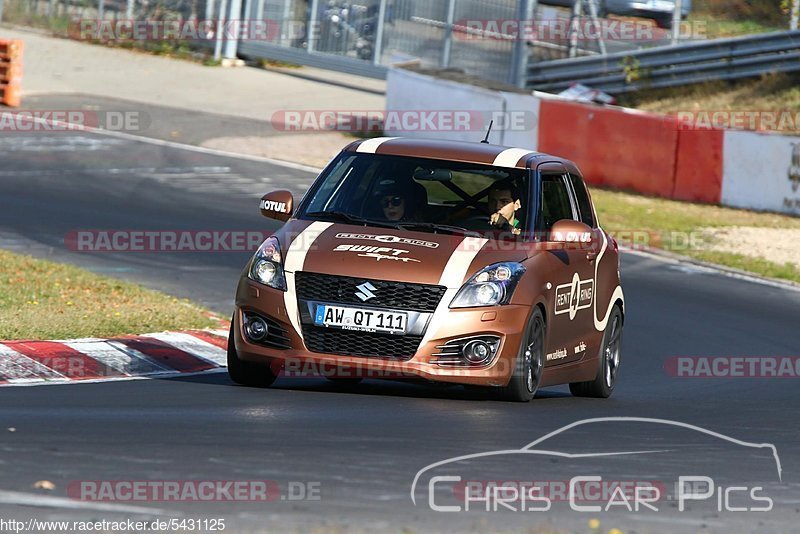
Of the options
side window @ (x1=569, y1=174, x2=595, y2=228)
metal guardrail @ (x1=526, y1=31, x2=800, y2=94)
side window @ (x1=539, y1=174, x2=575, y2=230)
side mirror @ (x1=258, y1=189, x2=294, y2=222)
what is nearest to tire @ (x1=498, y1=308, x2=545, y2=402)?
side window @ (x1=539, y1=174, x2=575, y2=230)

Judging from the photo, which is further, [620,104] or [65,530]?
[620,104]

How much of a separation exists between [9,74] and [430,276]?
20917 mm

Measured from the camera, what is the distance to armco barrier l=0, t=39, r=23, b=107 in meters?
27.6

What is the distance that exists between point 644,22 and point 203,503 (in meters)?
27.7

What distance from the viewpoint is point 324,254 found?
345 inches

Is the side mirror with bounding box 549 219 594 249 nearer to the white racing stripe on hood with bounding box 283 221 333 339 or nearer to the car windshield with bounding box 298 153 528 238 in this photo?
the car windshield with bounding box 298 153 528 238

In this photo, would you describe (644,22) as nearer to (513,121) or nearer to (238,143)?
(513,121)

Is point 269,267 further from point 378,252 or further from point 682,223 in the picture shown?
point 682,223

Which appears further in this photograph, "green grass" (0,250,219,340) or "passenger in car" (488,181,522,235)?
"green grass" (0,250,219,340)

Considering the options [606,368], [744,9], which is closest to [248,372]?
[606,368]

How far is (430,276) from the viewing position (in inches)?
338

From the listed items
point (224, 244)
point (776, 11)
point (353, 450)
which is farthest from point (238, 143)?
point (353, 450)

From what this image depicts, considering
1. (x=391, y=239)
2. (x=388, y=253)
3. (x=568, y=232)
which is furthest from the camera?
(x=568, y=232)

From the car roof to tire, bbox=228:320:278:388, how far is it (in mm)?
1696
